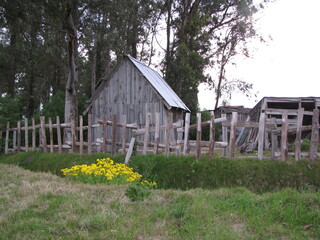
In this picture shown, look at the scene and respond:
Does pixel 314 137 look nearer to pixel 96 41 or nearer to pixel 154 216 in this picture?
pixel 154 216

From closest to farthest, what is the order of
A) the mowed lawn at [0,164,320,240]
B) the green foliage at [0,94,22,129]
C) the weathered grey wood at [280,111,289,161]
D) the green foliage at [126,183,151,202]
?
the mowed lawn at [0,164,320,240]
the green foliage at [126,183,151,202]
the weathered grey wood at [280,111,289,161]
the green foliage at [0,94,22,129]

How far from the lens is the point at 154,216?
14.1 feet

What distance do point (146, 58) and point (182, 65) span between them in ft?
21.7

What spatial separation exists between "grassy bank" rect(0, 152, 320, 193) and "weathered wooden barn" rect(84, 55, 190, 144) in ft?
19.6

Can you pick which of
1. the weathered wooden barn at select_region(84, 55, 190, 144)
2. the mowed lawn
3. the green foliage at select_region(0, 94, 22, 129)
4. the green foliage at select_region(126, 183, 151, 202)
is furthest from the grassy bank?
the green foliage at select_region(0, 94, 22, 129)

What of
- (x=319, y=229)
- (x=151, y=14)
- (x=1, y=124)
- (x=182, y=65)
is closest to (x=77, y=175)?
(x=319, y=229)

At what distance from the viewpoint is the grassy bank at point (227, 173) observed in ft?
26.8

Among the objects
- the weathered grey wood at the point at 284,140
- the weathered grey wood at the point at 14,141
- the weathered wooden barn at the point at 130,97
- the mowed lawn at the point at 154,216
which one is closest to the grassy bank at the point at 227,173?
the weathered grey wood at the point at 284,140

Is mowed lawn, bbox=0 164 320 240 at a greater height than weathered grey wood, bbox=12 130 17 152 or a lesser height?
greater

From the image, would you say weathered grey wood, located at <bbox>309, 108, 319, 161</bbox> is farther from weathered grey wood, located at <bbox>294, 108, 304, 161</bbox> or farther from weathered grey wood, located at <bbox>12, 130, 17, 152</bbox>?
weathered grey wood, located at <bbox>12, 130, 17, 152</bbox>

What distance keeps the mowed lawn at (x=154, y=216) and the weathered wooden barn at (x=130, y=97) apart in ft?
32.1

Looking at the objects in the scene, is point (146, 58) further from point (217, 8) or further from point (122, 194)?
point (122, 194)

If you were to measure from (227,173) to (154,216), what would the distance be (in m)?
4.56

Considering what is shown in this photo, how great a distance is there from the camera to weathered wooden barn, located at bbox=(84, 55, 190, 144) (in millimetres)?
15180
